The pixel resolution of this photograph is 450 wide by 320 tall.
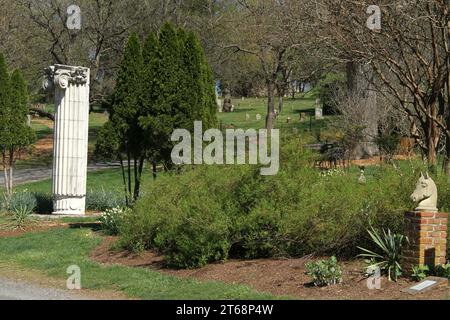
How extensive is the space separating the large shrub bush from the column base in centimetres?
739

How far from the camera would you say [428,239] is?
416 inches

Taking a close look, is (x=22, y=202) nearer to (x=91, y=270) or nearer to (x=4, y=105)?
(x=4, y=105)

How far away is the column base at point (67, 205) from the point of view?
21734 millimetres

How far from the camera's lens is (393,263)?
10.9 meters

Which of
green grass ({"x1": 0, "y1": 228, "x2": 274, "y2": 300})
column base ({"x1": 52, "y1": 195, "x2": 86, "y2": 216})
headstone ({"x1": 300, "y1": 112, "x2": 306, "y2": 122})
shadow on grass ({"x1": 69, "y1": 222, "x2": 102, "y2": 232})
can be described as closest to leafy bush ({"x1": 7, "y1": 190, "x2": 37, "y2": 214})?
column base ({"x1": 52, "y1": 195, "x2": 86, "y2": 216})

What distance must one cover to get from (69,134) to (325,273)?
12.6 m

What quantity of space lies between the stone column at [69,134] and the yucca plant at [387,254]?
11.9m

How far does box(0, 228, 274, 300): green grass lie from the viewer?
36.2 ft

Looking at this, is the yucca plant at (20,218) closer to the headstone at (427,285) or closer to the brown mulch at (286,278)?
the brown mulch at (286,278)

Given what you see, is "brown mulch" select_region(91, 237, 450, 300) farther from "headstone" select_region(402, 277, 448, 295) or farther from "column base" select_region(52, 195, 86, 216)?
"column base" select_region(52, 195, 86, 216)

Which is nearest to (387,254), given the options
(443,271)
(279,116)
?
(443,271)

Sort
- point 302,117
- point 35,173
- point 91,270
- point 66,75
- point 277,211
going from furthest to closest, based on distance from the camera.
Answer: point 302,117 < point 35,173 < point 66,75 < point 91,270 < point 277,211

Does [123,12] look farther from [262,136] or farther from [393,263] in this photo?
[393,263]
